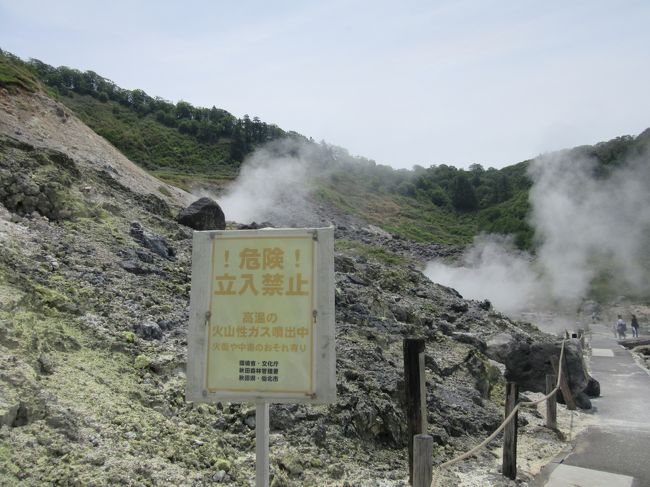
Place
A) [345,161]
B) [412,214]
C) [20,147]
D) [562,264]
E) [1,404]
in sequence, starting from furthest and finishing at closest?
[345,161]
[412,214]
[562,264]
[20,147]
[1,404]

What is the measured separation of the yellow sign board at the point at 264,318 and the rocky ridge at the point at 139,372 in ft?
4.71

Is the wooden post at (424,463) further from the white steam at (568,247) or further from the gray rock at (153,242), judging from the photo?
the white steam at (568,247)

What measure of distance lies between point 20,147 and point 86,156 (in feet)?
14.6

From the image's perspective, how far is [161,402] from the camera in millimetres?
4988

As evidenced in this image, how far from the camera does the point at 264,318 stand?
3074mm

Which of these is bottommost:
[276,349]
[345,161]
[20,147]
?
[276,349]

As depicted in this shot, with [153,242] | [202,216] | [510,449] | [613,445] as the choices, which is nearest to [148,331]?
[153,242]

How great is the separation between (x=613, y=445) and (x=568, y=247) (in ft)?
103

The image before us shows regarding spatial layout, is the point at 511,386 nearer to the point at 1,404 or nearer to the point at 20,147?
the point at 1,404

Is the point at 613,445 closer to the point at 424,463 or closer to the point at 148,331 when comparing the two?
the point at 424,463

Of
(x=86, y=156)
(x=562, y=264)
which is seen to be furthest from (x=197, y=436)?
(x=562, y=264)

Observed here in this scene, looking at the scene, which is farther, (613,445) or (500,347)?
(500,347)

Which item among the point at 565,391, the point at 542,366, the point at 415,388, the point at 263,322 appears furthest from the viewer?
the point at 542,366

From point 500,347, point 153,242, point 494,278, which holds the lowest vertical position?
point 500,347
